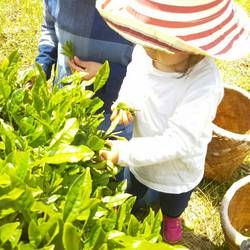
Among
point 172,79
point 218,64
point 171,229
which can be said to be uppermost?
point 172,79

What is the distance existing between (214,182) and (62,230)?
1916mm

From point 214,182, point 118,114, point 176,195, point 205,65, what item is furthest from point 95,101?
point 214,182

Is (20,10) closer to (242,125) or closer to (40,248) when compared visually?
(242,125)

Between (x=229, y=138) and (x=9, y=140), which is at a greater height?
(x=9, y=140)

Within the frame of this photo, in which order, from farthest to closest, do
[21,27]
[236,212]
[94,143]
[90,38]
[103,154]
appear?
[21,27], [236,212], [90,38], [103,154], [94,143]

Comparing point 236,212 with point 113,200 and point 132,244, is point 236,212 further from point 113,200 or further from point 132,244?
point 132,244

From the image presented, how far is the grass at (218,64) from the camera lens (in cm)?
243

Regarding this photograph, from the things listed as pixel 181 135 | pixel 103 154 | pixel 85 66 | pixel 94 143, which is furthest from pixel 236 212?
pixel 94 143

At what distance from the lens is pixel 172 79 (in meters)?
1.58

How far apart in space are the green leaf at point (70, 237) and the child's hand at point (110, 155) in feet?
1.60

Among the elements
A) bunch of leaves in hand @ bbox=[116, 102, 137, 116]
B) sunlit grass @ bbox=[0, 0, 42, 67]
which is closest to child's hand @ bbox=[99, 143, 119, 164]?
bunch of leaves in hand @ bbox=[116, 102, 137, 116]

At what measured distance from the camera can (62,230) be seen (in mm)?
903

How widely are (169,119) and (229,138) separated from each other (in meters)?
0.93

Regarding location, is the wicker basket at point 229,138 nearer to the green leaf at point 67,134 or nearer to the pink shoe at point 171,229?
the pink shoe at point 171,229
